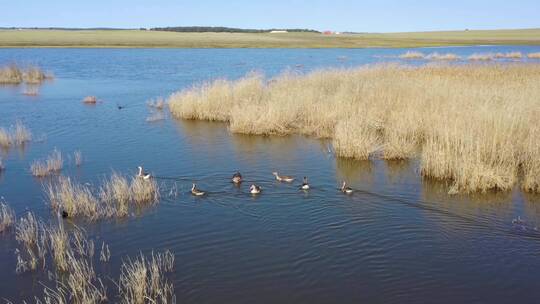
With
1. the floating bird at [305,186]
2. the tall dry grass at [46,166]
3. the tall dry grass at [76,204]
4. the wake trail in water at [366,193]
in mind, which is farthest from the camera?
the tall dry grass at [46,166]

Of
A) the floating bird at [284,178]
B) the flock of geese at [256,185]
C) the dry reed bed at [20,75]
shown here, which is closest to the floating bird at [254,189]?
the flock of geese at [256,185]

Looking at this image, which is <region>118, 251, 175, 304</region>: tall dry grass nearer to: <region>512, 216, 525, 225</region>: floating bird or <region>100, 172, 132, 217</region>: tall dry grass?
<region>100, 172, 132, 217</region>: tall dry grass

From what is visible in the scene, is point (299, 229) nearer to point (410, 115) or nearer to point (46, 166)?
point (46, 166)

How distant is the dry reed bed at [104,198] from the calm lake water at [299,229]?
34cm

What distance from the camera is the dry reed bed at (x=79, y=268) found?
761 cm

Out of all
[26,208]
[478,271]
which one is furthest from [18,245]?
[478,271]

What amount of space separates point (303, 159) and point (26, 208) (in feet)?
28.1

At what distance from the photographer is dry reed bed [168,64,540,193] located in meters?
13.5

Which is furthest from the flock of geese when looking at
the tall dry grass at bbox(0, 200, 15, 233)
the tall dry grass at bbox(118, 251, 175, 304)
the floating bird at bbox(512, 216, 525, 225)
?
the tall dry grass at bbox(118, 251, 175, 304)

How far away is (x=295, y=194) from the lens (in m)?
12.7

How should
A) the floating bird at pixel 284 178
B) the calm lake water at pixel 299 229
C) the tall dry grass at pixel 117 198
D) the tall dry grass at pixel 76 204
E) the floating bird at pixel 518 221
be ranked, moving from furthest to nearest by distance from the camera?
the floating bird at pixel 284 178 → the tall dry grass at pixel 117 198 → the tall dry grass at pixel 76 204 → the floating bird at pixel 518 221 → the calm lake water at pixel 299 229

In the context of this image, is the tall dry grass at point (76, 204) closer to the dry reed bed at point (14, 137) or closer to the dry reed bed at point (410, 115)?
the dry reed bed at point (14, 137)

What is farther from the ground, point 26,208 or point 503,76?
point 503,76

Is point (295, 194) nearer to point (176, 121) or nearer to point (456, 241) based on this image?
point (456, 241)
